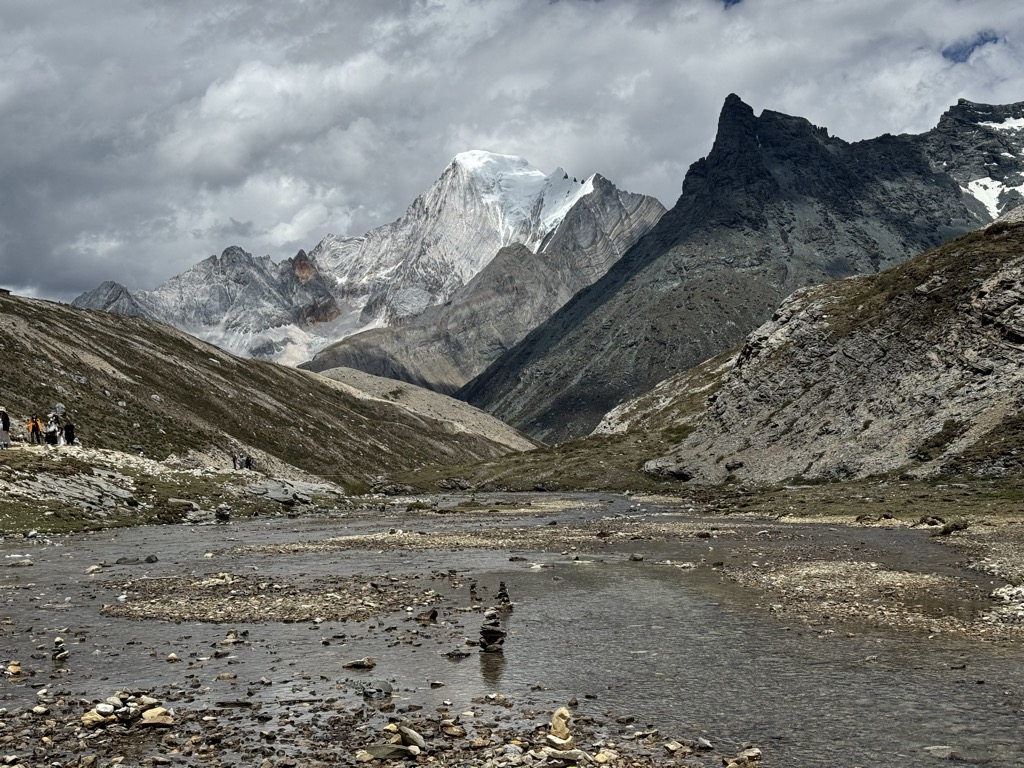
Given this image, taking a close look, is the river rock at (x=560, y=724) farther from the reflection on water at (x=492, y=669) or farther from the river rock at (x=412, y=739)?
the reflection on water at (x=492, y=669)

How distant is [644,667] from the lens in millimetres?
21484

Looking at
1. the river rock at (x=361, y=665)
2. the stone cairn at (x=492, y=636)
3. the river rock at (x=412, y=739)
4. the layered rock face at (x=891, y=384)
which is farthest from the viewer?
the layered rock face at (x=891, y=384)

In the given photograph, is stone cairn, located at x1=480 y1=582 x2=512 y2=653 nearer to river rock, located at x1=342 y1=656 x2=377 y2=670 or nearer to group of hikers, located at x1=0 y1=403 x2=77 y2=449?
river rock, located at x1=342 y1=656 x2=377 y2=670

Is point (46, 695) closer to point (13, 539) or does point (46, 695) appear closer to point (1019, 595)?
point (1019, 595)

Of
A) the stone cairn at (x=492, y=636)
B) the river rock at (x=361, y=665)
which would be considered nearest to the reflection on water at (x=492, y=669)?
the stone cairn at (x=492, y=636)

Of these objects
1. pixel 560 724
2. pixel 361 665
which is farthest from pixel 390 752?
pixel 361 665

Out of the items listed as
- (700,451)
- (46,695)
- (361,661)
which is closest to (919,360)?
(700,451)

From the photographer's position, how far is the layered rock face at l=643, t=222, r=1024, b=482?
281ft

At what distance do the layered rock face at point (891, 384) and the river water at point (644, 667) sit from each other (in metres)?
63.6

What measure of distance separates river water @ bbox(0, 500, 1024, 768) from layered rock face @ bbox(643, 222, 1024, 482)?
6364 cm

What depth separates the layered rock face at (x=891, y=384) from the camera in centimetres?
8550

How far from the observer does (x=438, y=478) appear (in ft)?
556

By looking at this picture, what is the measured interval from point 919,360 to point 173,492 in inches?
3365

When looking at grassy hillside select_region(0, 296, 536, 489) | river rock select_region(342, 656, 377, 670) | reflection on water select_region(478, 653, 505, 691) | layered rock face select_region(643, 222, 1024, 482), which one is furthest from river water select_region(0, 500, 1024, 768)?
grassy hillside select_region(0, 296, 536, 489)
